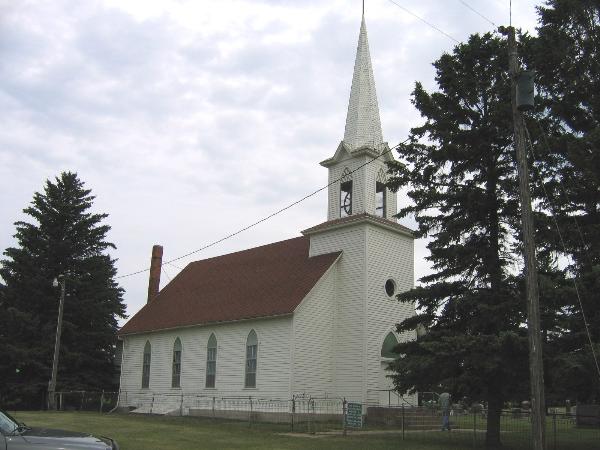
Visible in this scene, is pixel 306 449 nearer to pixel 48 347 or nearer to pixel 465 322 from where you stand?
pixel 465 322

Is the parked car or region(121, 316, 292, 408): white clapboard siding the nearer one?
the parked car

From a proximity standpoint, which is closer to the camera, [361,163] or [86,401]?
A: [361,163]

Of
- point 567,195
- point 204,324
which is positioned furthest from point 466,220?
point 204,324

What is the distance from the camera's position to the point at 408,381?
19516 mm

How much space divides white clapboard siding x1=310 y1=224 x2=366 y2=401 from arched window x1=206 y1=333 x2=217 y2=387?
6.89 meters

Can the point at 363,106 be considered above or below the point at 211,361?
above

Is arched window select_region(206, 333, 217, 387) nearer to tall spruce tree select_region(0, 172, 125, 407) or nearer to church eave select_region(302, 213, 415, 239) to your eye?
church eave select_region(302, 213, 415, 239)

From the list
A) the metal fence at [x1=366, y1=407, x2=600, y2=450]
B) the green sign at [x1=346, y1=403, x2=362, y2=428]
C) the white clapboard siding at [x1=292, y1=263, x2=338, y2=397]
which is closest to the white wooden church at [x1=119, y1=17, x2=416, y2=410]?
the white clapboard siding at [x1=292, y1=263, x2=338, y2=397]

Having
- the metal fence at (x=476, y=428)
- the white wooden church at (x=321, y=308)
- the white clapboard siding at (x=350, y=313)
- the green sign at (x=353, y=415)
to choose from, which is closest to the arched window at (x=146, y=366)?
the white wooden church at (x=321, y=308)

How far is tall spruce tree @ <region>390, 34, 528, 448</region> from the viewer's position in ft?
60.4

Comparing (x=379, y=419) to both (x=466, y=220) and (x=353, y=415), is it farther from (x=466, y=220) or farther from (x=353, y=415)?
(x=466, y=220)

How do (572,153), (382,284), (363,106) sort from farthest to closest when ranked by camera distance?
1. (363,106)
2. (382,284)
3. (572,153)

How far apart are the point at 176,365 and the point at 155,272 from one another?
37.3ft

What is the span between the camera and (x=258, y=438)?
813 inches
